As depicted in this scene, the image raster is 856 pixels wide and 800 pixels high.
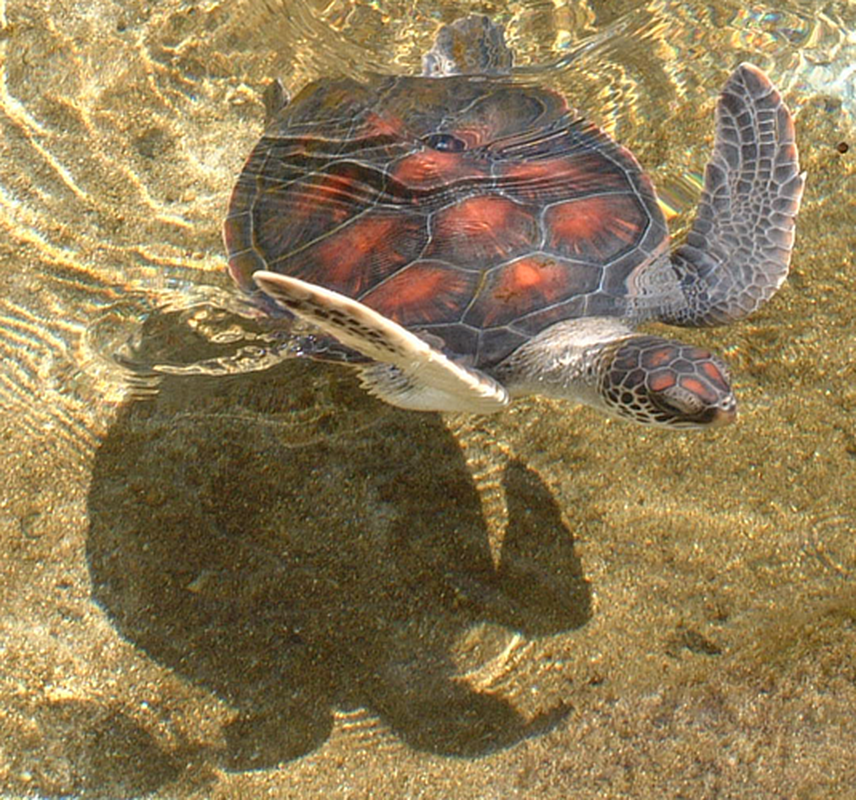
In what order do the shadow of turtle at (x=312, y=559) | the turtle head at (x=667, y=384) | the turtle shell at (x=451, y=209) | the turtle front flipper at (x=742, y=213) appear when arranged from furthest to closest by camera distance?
the turtle front flipper at (x=742, y=213), the shadow of turtle at (x=312, y=559), the turtle shell at (x=451, y=209), the turtle head at (x=667, y=384)

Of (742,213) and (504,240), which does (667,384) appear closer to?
(504,240)

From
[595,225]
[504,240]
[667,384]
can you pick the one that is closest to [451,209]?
[504,240]

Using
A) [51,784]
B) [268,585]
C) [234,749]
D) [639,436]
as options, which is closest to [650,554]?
[639,436]

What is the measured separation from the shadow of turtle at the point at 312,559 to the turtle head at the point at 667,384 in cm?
57

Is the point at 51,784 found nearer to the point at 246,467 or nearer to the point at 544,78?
the point at 246,467

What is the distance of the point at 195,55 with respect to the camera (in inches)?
122

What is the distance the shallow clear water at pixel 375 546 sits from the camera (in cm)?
208

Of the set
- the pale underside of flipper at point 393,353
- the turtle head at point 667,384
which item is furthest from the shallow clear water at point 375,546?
the turtle head at point 667,384

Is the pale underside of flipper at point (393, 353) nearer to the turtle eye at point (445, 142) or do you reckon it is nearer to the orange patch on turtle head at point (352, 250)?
the orange patch on turtle head at point (352, 250)

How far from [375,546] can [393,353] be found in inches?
29.5

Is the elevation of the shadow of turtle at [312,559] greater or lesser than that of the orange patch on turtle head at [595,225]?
lesser

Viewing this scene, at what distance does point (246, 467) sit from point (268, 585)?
0.35 m

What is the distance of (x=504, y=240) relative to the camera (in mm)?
2086

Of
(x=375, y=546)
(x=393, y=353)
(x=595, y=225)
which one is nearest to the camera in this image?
(x=393, y=353)
